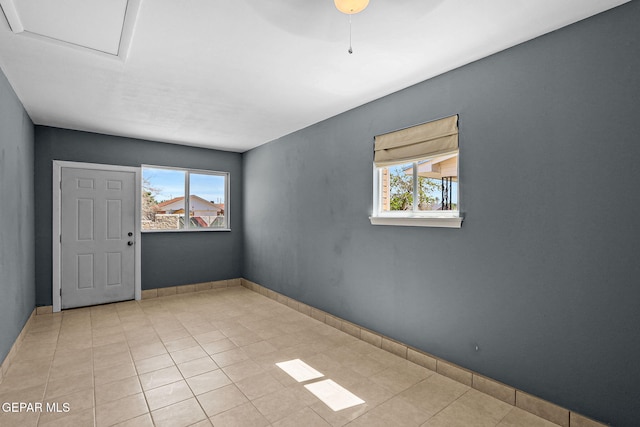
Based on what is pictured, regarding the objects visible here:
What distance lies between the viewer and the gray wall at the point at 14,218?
8.83ft

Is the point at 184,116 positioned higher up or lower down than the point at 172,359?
higher up

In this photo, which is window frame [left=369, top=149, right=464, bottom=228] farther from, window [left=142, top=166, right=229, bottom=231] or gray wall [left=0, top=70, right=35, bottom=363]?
window [left=142, top=166, right=229, bottom=231]

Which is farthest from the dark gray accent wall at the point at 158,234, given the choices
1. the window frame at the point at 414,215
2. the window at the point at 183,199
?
the window frame at the point at 414,215

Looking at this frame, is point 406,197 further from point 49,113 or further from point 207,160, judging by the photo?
point 49,113

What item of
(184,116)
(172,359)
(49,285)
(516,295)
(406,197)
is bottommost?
(172,359)

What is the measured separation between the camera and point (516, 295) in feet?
7.37

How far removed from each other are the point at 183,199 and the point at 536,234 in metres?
5.06

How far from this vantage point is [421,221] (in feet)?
9.29

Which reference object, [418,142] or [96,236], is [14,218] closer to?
[96,236]

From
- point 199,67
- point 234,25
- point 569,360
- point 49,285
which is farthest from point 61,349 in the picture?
point 569,360

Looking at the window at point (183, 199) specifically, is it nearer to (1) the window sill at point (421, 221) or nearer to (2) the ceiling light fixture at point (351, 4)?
(1) the window sill at point (421, 221)

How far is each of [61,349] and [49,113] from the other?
106 inches

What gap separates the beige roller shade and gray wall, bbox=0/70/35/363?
11.0ft

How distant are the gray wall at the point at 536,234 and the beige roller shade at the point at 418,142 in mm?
88
